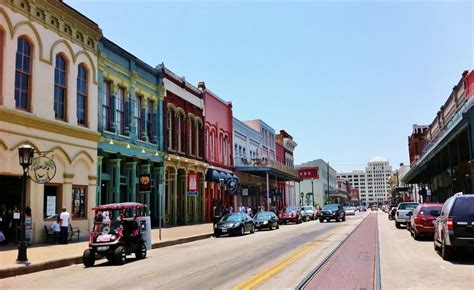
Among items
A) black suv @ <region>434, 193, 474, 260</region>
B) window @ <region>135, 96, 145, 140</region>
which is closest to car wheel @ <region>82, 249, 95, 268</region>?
black suv @ <region>434, 193, 474, 260</region>

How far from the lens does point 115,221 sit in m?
15.9

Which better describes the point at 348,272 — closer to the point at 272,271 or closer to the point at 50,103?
the point at 272,271

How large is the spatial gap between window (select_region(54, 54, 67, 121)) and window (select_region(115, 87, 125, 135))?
16.5ft

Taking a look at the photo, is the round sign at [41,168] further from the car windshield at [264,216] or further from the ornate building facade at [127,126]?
the car windshield at [264,216]

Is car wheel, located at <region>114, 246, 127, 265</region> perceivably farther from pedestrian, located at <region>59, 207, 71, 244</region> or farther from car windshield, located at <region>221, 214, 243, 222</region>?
car windshield, located at <region>221, 214, 243, 222</region>

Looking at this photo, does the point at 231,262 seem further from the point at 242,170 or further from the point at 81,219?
the point at 242,170

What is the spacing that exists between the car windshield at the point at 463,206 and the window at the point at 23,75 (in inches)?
662

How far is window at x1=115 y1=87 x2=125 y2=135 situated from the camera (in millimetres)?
28844

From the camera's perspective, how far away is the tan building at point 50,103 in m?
20.0

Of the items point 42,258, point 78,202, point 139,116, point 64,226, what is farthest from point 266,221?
point 42,258

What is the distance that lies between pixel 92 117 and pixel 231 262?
1365cm

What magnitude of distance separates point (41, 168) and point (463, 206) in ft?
52.5

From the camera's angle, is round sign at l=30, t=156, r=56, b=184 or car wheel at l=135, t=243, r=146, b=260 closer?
car wheel at l=135, t=243, r=146, b=260

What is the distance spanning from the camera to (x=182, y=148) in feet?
125
